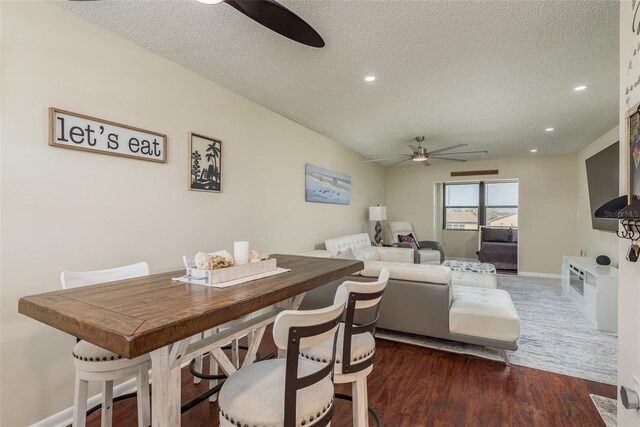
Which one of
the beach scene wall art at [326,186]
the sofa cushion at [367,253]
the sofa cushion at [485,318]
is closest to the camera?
the sofa cushion at [485,318]

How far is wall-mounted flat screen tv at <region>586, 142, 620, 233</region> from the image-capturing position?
390cm

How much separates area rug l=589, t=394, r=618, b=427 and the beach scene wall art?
355 cm

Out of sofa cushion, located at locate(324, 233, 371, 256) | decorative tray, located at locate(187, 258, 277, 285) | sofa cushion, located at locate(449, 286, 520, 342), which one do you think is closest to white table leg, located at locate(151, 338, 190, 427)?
decorative tray, located at locate(187, 258, 277, 285)

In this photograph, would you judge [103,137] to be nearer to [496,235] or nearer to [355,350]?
[355,350]

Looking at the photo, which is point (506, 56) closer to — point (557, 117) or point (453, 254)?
point (557, 117)

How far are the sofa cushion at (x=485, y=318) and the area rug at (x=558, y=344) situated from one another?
0.29 meters

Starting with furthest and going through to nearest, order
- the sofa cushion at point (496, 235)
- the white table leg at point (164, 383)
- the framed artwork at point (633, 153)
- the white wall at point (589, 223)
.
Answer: the sofa cushion at point (496, 235) < the white wall at point (589, 223) < the framed artwork at point (633, 153) < the white table leg at point (164, 383)

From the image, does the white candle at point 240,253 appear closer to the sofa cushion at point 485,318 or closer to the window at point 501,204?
the sofa cushion at point 485,318

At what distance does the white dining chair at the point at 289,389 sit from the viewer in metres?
0.96

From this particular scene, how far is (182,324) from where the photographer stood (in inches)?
35.8

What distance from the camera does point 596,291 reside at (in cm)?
347

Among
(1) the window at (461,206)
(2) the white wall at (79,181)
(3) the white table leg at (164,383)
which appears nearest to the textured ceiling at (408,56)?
(2) the white wall at (79,181)

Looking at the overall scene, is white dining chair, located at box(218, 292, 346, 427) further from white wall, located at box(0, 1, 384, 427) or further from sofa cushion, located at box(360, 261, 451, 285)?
sofa cushion, located at box(360, 261, 451, 285)

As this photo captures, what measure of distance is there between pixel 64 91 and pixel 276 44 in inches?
57.3
